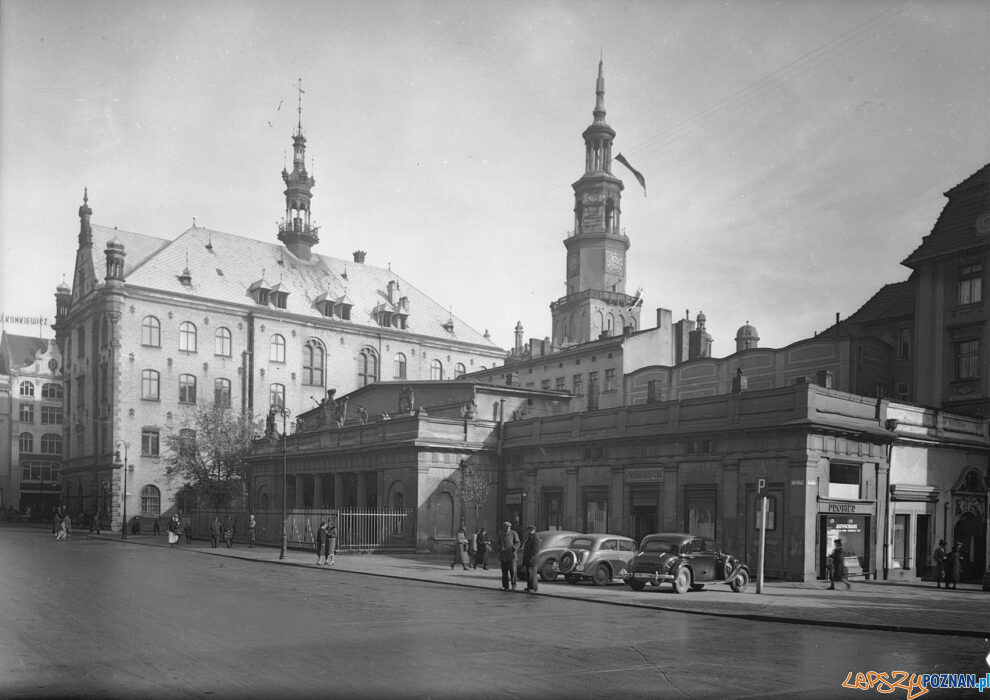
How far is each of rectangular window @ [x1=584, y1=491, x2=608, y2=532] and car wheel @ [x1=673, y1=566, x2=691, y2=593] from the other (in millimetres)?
11331

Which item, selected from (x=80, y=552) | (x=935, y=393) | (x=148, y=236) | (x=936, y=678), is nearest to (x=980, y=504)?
(x=935, y=393)

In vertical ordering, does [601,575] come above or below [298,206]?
below

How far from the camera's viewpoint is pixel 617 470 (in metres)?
33.9

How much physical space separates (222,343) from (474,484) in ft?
117

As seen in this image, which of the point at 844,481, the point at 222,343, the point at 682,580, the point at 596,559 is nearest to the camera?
the point at 682,580

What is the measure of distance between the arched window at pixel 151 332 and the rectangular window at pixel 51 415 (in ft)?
109

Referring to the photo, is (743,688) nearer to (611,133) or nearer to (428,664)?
(428,664)

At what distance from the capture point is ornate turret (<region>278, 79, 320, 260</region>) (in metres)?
80.0

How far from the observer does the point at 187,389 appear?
213ft

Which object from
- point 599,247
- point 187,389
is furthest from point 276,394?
point 599,247

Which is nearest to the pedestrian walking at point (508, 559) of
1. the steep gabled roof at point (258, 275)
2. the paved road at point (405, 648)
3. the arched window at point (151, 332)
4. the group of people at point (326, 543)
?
the paved road at point (405, 648)

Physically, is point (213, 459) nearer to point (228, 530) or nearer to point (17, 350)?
point (228, 530)

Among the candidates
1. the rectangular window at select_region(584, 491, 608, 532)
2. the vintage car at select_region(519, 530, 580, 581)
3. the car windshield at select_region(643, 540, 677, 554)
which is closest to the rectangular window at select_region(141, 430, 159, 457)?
the rectangular window at select_region(584, 491, 608, 532)

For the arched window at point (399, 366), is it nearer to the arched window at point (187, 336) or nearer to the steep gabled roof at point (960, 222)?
the arched window at point (187, 336)
